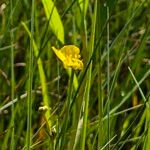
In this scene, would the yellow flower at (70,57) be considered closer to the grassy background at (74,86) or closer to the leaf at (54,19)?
the grassy background at (74,86)

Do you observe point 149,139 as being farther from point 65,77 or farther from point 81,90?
point 65,77

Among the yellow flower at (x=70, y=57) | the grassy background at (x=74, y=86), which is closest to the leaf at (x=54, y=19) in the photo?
the grassy background at (x=74, y=86)

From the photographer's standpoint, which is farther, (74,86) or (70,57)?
(74,86)

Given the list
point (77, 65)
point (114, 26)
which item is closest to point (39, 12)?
point (114, 26)

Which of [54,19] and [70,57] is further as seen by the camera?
[54,19]

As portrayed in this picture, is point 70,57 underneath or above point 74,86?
above

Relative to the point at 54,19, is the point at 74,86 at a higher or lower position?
lower
